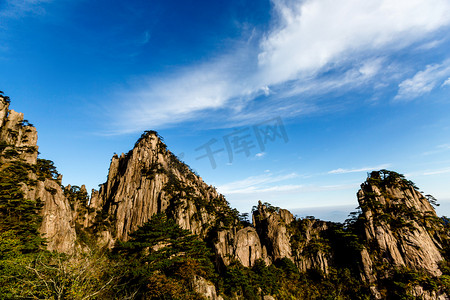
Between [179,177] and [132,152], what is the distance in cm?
2062

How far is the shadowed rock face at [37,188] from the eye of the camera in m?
38.9

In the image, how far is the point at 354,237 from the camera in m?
57.2

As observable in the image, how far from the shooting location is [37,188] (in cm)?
3984

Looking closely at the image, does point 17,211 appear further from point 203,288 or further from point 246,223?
point 246,223

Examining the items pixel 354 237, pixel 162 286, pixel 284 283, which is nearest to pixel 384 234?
pixel 354 237

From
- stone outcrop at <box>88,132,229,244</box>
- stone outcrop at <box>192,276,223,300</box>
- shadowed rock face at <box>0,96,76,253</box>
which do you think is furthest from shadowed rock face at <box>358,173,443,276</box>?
shadowed rock face at <box>0,96,76,253</box>

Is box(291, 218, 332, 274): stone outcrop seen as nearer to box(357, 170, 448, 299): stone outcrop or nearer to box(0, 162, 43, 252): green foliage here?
box(357, 170, 448, 299): stone outcrop

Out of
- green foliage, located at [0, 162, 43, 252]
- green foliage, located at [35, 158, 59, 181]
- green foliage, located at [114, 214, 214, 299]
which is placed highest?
green foliage, located at [35, 158, 59, 181]

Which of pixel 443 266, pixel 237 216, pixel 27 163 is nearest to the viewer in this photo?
pixel 27 163

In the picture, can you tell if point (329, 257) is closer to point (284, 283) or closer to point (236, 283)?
point (284, 283)

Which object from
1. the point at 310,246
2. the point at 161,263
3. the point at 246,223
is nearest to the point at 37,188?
the point at 161,263

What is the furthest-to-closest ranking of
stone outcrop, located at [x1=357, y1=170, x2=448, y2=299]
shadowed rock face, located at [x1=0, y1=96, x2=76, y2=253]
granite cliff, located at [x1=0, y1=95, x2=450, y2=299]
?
stone outcrop, located at [x1=357, y1=170, x2=448, y2=299], granite cliff, located at [x1=0, y1=95, x2=450, y2=299], shadowed rock face, located at [x1=0, y1=96, x2=76, y2=253]

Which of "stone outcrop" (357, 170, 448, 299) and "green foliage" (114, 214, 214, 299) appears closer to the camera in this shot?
"green foliage" (114, 214, 214, 299)

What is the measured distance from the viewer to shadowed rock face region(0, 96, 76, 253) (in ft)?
128
